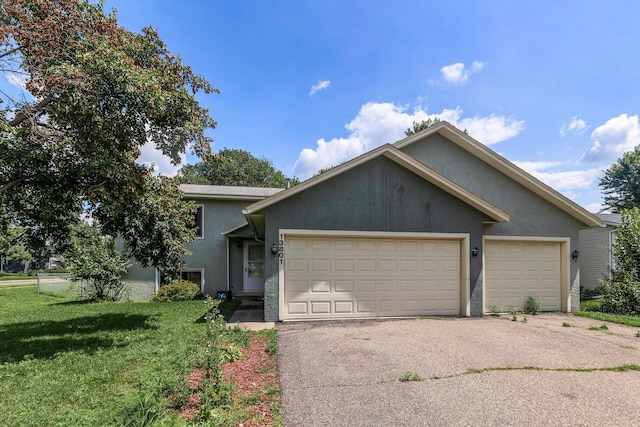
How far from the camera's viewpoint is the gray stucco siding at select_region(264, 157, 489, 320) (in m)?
8.27

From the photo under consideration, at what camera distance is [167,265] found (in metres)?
8.64

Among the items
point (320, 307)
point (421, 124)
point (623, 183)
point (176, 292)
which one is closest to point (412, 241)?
point (320, 307)

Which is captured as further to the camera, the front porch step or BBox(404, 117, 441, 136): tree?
BBox(404, 117, 441, 136): tree

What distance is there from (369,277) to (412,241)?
1599 mm

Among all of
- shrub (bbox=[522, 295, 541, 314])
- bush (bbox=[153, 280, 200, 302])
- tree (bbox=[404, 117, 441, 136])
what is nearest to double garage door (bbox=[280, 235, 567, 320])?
shrub (bbox=[522, 295, 541, 314])

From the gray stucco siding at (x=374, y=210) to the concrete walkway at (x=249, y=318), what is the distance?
37 cm

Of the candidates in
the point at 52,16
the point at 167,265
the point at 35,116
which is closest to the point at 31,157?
the point at 35,116

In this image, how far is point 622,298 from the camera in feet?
33.6

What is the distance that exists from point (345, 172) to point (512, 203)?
5.98m

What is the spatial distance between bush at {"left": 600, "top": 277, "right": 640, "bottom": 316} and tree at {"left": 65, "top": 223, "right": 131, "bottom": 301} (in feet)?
57.5

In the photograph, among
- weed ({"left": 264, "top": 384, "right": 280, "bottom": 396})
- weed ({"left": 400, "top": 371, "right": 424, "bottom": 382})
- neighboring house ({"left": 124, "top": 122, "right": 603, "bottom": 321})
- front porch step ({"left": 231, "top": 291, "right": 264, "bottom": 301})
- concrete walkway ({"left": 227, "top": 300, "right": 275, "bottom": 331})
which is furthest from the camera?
front porch step ({"left": 231, "top": 291, "right": 264, "bottom": 301})

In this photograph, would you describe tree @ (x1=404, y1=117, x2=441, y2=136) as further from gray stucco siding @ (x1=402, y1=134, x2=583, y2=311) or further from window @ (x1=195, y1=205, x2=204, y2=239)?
window @ (x1=195, y1=205, x2=204, y2=239)

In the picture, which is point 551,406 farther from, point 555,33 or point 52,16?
point 555,33

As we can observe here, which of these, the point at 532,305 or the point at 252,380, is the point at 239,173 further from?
the point at 252,380
